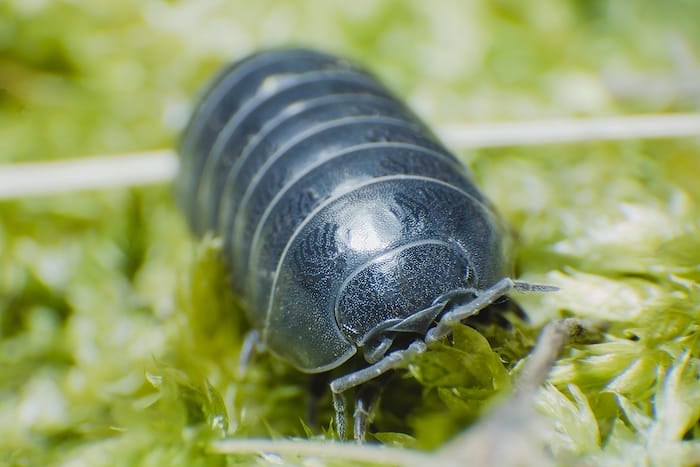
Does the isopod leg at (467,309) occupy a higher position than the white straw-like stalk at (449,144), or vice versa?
the white straw-like stalk at (449,144)

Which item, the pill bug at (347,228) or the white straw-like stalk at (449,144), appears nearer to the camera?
the pill bug at (347,228)

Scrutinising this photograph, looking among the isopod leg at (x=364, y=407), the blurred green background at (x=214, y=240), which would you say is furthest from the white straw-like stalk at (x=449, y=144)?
the isopod leg at (x=364, y=407)

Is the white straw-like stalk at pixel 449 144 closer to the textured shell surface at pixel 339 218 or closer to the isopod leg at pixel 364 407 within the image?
the textured shell surface at pixel 339 218

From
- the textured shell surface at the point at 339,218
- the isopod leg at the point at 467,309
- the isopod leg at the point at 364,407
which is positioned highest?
the textured shell surface at the point at 339,218

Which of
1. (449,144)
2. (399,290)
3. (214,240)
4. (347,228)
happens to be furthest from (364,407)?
(449,144)

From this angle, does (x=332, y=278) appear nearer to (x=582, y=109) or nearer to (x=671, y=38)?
(x=582, y=109)

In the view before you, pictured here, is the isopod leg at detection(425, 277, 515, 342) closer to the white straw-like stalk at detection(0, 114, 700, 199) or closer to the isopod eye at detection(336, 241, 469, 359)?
the isopod eye at detection(336, 241, 469, 359)
